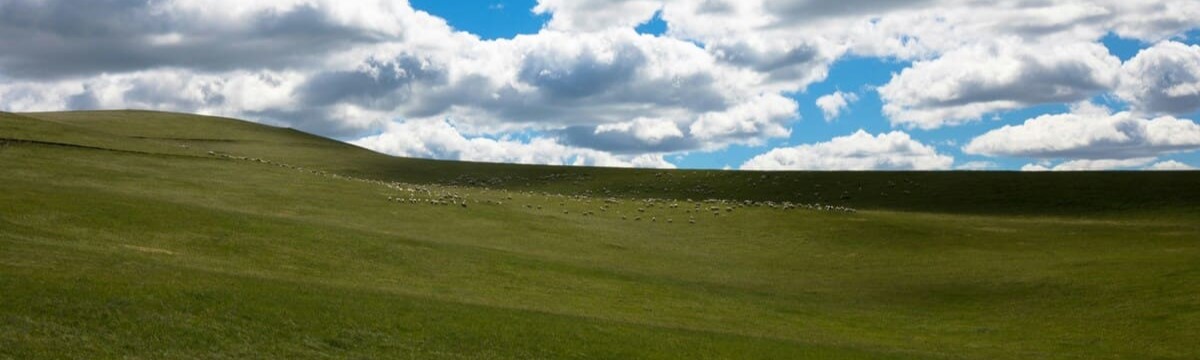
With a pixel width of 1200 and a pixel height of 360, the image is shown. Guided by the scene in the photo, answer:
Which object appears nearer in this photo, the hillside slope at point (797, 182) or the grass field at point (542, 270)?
the grass field at point (542, 270)

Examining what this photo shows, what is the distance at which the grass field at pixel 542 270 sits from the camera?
81.3ft

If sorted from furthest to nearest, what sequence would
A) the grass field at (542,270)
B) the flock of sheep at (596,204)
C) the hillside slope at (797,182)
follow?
the hillside slope at (797,182), the flock of sheep at (596,204), the grass field at (542,270)

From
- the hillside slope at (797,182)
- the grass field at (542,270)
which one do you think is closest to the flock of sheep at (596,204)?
the grass field at (542,270)

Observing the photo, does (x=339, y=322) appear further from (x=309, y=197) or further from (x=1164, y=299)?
(x=309, y=197)

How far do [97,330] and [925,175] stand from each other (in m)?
93.4

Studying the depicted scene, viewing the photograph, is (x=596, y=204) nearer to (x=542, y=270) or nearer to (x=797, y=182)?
(x=797, y=182)

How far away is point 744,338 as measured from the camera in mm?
32594

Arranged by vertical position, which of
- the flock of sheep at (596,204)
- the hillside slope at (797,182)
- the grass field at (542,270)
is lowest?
the grass field at (542,270)

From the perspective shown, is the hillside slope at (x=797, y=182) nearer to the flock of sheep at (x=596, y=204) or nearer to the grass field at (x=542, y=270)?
the grass field at (x=542, y=270)

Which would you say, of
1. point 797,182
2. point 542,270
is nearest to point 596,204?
point 797,182

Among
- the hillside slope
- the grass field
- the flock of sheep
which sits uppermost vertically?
the hillside slope

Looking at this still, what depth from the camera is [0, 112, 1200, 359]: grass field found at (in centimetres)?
2477

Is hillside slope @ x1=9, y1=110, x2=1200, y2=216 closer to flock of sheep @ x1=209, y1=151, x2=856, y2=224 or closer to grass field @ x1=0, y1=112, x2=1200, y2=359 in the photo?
grass field @ x1=0, y1=112, x2=1200, y2=359

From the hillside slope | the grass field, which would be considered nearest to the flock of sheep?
the grass field
